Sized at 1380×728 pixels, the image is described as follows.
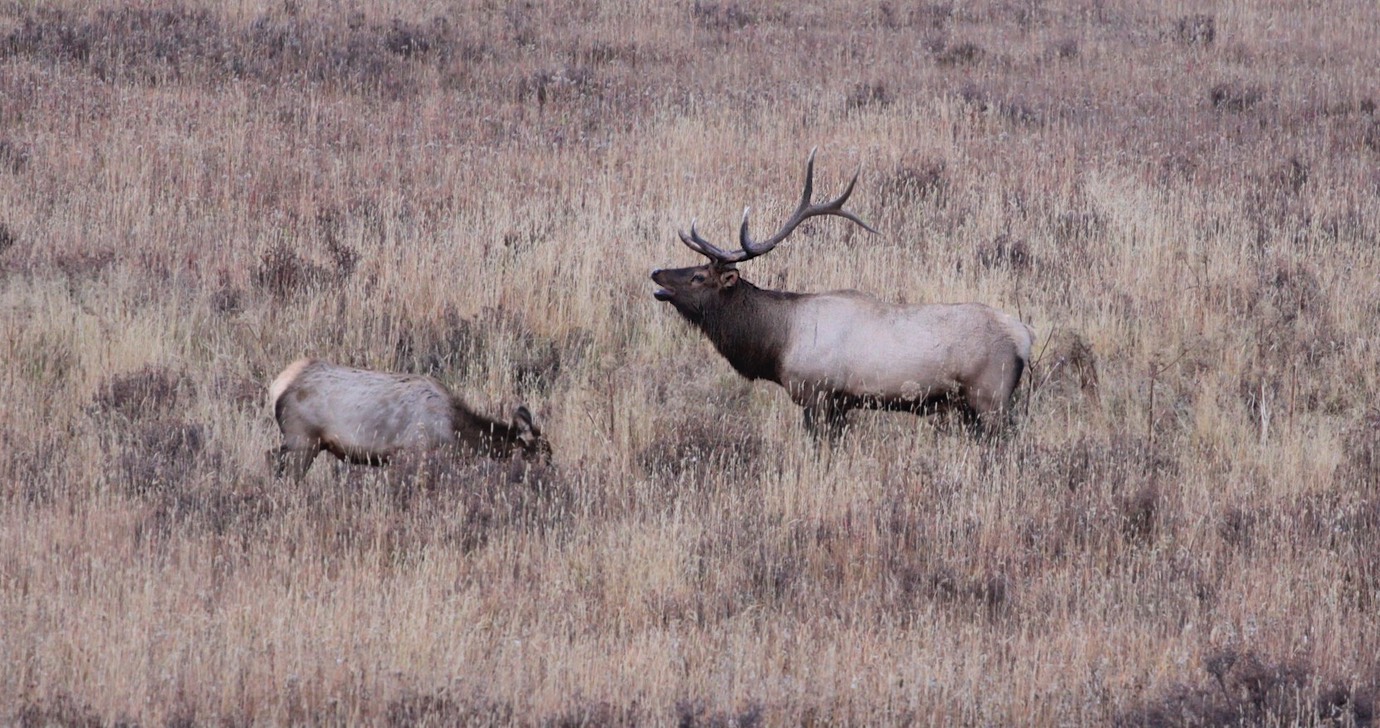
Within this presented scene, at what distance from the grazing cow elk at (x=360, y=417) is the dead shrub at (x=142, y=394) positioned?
106cm

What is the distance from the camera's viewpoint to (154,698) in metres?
4.86

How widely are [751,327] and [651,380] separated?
2.52 feet

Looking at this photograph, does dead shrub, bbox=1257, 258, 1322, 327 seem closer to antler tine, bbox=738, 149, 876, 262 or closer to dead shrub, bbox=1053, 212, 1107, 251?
dead shrub, bbox=1053, 212, 1107, 251

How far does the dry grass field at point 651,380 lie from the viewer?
5.30 m

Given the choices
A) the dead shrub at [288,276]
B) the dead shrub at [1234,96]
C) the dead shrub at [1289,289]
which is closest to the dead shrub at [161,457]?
the dead shrub at [288,276]

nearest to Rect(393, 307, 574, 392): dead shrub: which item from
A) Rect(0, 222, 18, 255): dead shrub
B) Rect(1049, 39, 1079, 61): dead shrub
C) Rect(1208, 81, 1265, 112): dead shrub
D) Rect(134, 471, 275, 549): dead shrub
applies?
Rect(134, 471, 275, 549): dead shrub

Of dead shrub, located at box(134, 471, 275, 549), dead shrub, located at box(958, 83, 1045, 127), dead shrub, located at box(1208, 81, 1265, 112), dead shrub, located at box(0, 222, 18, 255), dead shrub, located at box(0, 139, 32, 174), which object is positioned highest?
dead shrub, located at box(1208, 81, 1265, 112)

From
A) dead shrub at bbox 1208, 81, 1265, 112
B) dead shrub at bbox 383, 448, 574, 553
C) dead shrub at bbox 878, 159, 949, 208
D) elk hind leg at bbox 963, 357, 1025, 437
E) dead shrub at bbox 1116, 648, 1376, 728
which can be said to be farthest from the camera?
dead shrub at bbox 1208, 81, 1265, 112

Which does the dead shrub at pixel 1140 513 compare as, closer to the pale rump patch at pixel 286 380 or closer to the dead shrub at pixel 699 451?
the dead shrub at pixel 699 451

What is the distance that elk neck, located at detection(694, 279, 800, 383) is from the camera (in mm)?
8766

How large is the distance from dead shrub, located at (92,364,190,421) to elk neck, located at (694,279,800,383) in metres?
3.09

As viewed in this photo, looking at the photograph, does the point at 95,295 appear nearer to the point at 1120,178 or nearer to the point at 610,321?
the point at 610,321

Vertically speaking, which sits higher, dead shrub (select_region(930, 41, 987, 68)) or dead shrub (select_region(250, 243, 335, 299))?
dead shrub (select_region(930, 41, 987, 68))

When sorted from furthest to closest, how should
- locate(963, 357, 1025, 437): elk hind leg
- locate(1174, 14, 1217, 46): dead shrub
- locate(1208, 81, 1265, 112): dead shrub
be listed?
locate(1174, 14, 1217, 46): dead shrub < locate(1208, 81, 1265, 112): dead shrub < locate(963, 357, 1025, 437): elk hind leg
